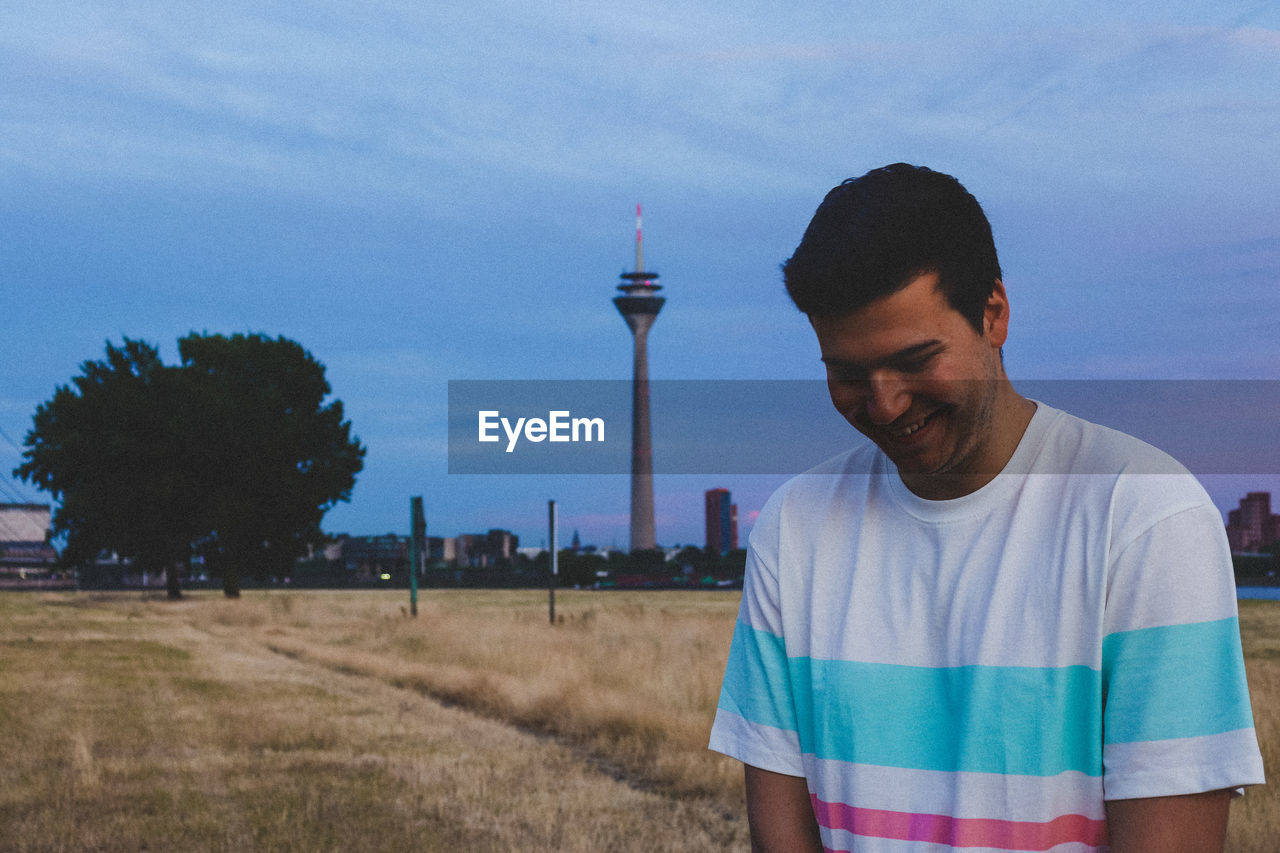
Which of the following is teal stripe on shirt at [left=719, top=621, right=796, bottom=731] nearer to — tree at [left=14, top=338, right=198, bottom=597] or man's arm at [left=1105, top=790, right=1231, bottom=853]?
man's arm at [left=1105, top=790, right=1231, bottom=853]

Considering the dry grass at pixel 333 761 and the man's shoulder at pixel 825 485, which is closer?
the man's shoulder at pixel 825 485

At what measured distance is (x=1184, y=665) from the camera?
62.4 inches

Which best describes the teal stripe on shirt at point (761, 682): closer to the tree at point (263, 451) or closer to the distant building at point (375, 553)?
the tree at point (263, 451)

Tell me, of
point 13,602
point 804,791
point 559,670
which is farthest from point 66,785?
point 13,602

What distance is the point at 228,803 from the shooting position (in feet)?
28.7

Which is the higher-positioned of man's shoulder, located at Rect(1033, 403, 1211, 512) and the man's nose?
the man's nose

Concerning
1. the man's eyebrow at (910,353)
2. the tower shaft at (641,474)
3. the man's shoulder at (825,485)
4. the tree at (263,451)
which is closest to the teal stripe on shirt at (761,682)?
the man's shoulder at (825,485)

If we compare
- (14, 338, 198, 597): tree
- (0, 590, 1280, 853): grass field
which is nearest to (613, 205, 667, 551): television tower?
(14, 338, 198, 597): tree

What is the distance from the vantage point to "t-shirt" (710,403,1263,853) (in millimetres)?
1595

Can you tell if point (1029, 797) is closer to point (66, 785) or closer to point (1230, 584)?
point (1230, 584)

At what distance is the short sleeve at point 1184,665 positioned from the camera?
62.3 inches

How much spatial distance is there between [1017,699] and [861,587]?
0.94 feet

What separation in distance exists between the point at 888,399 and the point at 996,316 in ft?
0.93

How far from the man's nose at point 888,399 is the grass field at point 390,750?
595 centimetres
